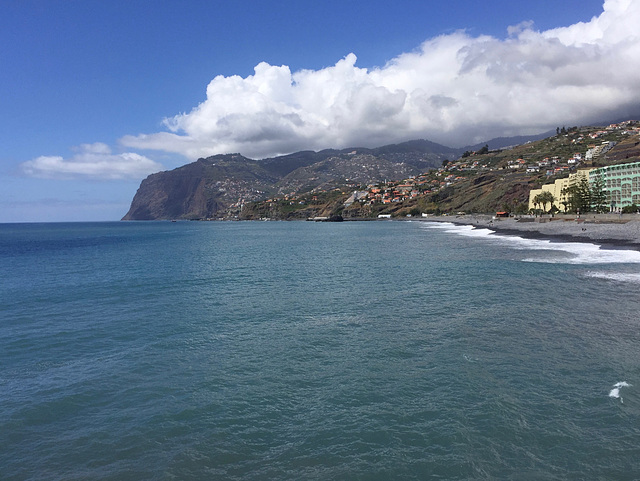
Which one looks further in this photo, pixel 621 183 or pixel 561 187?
pixel 561 187

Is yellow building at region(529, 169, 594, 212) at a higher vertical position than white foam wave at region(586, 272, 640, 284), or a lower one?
higher

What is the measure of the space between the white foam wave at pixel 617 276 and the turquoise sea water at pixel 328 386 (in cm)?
95

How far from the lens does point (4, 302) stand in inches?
1200

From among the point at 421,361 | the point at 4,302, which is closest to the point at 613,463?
the point at 421,361

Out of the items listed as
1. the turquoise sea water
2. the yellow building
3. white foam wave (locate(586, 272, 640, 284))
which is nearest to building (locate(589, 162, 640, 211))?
the yellow building

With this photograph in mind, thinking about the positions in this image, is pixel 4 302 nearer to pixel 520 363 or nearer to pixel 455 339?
pixel 455 339

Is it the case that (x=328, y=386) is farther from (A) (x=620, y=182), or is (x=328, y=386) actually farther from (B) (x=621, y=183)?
(A) (x=620, y=182)

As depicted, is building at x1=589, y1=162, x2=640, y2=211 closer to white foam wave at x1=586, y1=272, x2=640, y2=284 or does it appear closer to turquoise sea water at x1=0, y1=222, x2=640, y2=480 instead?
white foam wave at x1=586, y1=272, x2=640, y2=284

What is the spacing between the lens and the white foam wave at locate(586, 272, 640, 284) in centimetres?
3010

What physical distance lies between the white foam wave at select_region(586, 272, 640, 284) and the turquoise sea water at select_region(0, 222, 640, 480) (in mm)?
948

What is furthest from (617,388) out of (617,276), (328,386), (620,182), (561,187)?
(561,187)

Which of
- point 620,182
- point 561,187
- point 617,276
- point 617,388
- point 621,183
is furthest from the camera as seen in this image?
point 561,187

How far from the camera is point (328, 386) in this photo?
537 inches

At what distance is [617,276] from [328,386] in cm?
2918
